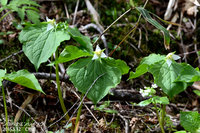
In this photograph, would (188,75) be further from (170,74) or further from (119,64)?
(119,64)

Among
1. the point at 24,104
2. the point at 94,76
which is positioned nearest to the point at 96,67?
the point at 94,76

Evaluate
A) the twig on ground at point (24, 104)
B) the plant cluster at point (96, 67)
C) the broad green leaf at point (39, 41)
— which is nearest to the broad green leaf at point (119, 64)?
the plant cluster at point (96, 67)

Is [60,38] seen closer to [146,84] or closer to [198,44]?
[146,84]

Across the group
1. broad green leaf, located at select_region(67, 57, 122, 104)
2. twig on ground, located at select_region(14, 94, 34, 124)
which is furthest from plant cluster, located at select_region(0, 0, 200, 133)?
twig on ground, located at select_region(14, 94, 34, 124)

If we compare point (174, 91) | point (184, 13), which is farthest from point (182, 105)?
point (184, 13)

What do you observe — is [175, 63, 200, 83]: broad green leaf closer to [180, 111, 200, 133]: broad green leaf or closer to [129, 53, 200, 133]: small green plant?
[129, 53, 200, 133]: small green plant
